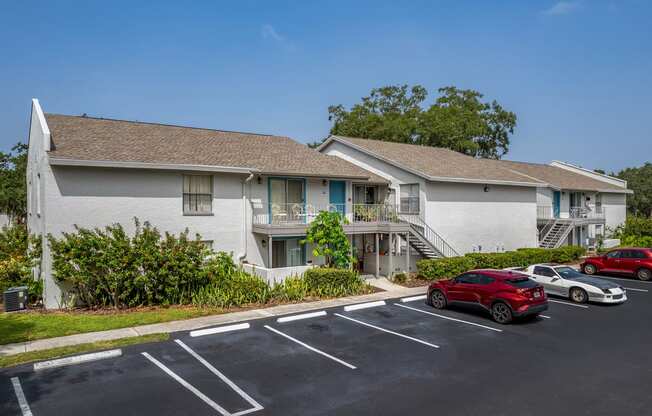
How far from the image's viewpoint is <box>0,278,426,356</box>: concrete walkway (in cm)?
1177

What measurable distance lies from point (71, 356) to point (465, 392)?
9.31m

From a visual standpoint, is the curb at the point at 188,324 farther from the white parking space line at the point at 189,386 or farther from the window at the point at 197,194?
the window at the point at 197,194

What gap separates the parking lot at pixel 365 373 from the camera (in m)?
8.03

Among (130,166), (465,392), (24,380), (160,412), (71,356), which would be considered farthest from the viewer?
(130,166)

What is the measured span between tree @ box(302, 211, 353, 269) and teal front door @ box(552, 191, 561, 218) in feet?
72.5

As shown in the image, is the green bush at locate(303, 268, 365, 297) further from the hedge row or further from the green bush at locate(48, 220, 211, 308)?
the hedge row

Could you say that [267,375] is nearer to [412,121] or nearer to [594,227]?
[594,227]

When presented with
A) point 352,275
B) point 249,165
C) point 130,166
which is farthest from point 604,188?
point 130,166

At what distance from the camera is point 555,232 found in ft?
105

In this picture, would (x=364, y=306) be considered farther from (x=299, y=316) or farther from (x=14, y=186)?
(x=14, y=186)

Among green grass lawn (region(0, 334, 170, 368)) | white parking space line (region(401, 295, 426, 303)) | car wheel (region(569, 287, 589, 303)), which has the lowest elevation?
green grass lawn (region(0, 334, 170, 368))

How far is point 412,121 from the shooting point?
162ft

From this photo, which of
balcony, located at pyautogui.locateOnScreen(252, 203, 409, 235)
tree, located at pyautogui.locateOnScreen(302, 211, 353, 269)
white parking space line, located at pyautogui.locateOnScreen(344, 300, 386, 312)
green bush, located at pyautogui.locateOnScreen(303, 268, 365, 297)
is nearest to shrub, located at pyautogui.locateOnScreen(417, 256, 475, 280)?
balcony, located at pyautogui.locateOnScreen(252, 203, 409, 235)

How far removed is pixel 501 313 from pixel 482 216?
1422cm
